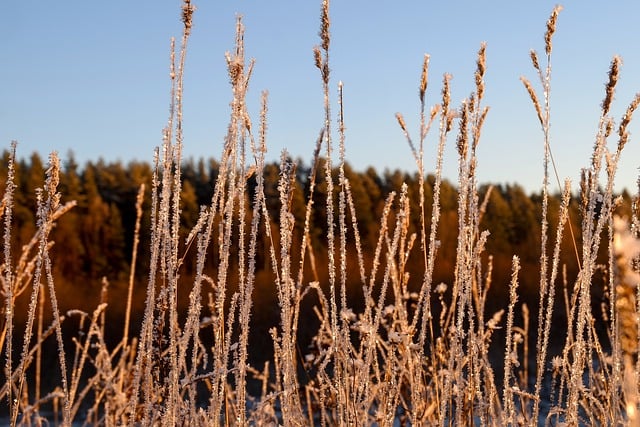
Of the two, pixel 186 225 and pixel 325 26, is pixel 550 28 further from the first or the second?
pixel 186 225

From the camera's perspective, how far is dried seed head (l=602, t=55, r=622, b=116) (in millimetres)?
1673

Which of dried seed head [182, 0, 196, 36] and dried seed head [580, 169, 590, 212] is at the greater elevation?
dried seed head [182, 0, 196, 36]

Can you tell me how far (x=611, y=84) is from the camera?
5.56 ft

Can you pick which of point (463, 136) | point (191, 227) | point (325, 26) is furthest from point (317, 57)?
point (191, 227)

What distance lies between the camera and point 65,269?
1232 cm

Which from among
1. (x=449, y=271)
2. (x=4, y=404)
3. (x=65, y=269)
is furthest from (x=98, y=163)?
(x=449, y=271)

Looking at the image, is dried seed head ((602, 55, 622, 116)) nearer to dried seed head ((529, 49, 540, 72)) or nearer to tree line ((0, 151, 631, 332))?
dried seed head ((529, 49, 540, 72))

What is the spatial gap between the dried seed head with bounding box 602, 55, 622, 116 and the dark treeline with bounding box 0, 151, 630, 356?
8.54 m

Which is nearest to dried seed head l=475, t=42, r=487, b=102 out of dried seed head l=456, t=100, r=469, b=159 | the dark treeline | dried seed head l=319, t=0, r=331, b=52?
dried seed head l=456, t=100, r=469, b=159

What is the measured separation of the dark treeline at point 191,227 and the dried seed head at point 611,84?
28.0ft

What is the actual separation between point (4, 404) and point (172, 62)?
9.12 meters

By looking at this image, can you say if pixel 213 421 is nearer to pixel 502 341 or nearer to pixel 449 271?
pixel 449 271

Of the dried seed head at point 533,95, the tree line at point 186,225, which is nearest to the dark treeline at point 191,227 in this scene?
the tree line at point 186,225

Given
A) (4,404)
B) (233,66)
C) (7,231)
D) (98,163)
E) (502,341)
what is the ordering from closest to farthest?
(233,66) → (7,231) → (4,404) → (502,341) → (98,163)
